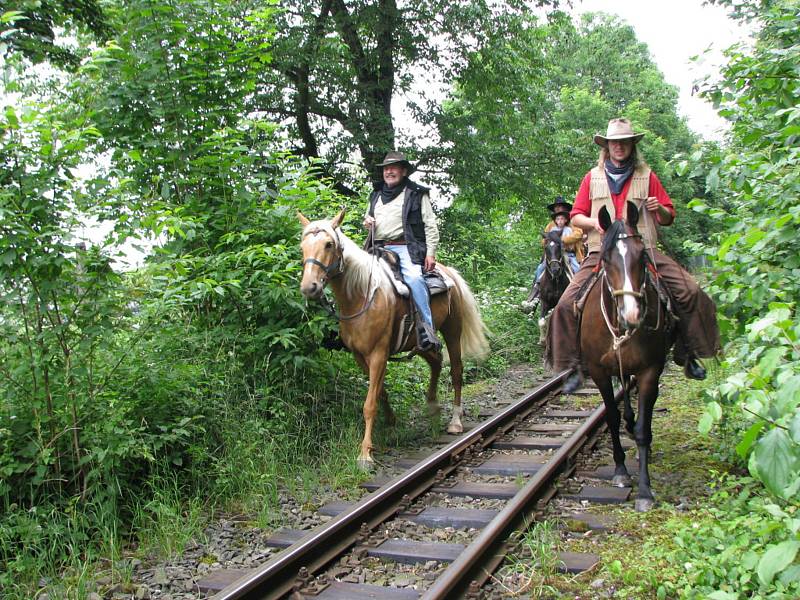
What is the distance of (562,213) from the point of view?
1330cm

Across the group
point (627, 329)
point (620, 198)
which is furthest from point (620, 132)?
point (627, 329)

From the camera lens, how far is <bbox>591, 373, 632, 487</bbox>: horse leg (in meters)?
5.69

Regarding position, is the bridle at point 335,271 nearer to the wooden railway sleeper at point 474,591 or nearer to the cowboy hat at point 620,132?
the cowboy hat at point 620,132

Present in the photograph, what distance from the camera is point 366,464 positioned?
6418 millimetres

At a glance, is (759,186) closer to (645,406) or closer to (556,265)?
(645,406)

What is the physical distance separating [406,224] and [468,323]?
207 cm

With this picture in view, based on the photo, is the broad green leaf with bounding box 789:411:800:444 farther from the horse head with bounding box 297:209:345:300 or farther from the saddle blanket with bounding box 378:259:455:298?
the saddle blanket with bounding box 378:259:455:298

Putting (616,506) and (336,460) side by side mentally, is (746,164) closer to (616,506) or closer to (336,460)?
(616,506)

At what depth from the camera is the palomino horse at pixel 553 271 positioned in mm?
12797

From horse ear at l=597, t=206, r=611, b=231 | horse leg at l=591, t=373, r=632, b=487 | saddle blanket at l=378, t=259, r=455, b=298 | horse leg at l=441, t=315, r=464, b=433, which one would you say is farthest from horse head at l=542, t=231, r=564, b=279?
horse ear at l=597, t=206, r=611, b=231

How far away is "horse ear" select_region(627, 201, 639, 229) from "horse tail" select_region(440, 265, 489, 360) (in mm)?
3806

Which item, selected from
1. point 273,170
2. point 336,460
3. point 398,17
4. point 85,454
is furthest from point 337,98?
point 85,454

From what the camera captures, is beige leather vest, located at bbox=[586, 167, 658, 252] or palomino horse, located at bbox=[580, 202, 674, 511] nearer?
palomino horse, located at bbox=[580, 202, 674, 511]

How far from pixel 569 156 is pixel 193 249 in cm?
1275
